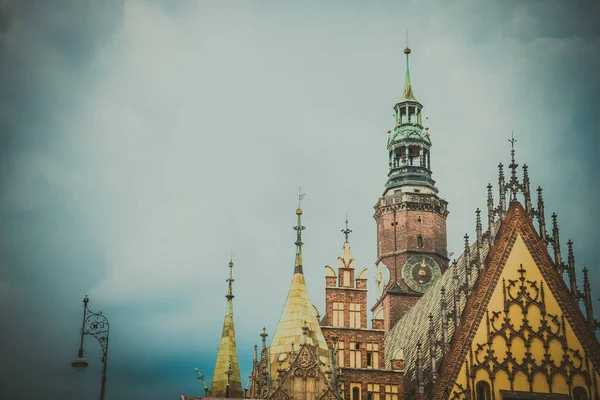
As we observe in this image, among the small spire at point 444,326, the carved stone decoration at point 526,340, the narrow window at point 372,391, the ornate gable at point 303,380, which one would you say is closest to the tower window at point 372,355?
the narrow window at point 372,391

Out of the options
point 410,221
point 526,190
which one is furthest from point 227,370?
point 410,221

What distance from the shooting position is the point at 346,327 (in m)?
46.1

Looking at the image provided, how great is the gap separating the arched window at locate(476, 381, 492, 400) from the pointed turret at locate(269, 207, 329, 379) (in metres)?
7.01

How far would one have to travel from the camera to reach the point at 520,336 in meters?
43.8

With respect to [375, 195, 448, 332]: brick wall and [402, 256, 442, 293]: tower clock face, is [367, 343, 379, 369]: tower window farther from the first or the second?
[402, 256, 442, 293]: tower clock face

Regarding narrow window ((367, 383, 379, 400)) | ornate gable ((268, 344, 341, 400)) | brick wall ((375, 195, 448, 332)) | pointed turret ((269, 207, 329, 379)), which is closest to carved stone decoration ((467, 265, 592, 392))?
narrow window ((367, 383, 379, 400))

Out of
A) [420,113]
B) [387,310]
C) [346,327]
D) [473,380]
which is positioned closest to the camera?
[473,380]

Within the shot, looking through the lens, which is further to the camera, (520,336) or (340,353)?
(340,353)

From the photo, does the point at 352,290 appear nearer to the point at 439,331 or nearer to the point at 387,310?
the point at 439,331

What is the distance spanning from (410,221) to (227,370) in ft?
73.7

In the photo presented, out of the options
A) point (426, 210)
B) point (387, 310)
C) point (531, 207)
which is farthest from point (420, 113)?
point (531, 207)

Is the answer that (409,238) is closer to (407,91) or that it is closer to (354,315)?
(407,91)

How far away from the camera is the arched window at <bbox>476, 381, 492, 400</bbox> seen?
42.7 meters

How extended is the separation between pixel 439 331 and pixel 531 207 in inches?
300
